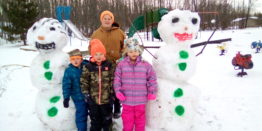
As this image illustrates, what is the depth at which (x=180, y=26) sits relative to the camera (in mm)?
2666

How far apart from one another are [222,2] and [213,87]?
23658 millimetres

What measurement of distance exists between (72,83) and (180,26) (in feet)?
5.28

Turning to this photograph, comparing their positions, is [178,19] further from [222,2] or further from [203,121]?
[222,2]

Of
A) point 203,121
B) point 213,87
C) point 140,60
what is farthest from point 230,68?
point 140,60

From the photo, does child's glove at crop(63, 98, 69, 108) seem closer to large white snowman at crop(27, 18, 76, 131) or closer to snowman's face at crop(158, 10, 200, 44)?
large white snowman at crop(27, 18, 76, 131)

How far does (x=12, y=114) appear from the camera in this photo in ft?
12.2

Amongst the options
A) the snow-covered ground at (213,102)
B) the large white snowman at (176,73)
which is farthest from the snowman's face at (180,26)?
the snow-covered ground at (213,102)

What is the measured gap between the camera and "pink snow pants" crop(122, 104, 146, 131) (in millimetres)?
2635

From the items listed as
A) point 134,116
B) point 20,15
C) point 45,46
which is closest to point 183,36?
point 134,116

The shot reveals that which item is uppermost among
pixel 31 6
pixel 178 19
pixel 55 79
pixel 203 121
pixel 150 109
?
pixel 31 6

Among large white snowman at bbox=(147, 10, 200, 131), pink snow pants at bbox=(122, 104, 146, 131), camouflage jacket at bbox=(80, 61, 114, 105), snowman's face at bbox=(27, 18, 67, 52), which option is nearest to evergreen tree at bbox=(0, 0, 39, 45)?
snowman's face at bbox=(27, 18, 67, 52)

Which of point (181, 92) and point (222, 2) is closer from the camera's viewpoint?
point (181, 92)

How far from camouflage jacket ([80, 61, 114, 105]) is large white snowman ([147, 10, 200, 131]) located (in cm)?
70

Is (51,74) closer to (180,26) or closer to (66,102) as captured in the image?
(66,102)
